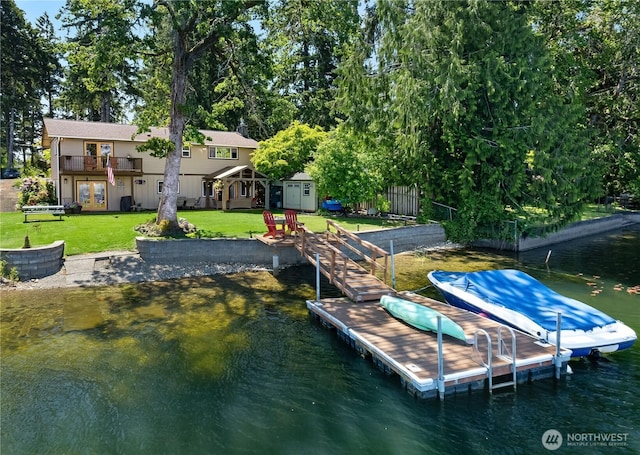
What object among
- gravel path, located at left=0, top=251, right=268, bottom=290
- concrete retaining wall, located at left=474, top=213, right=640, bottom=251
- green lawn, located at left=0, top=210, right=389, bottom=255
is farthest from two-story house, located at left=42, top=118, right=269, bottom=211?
concrete retaining wall, located at left=474, top=213, right=640, bottom=251

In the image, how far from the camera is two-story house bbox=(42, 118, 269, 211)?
28125 millimetres

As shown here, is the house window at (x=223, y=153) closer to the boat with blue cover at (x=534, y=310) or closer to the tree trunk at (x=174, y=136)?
the tree trunk at (x=174, y=136)

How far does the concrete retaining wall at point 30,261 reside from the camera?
47.3ft

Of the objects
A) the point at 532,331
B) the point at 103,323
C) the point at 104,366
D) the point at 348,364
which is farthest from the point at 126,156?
the point at 532,331

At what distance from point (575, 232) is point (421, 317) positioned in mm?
23025

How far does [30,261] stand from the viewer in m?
14.6

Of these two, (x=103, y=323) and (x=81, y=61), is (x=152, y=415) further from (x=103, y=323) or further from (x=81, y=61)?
(x=81, y=61)

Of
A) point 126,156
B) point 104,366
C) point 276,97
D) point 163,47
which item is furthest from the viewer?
point 126,156

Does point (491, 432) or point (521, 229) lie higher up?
point (521, 229)

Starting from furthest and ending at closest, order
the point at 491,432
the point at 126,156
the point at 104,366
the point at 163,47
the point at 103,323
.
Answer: the point at 126,156, the point at 163,47, the point at 103,323, the point at 104,366, the point at 491,432

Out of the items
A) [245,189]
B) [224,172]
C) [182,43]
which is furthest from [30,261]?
[245,189]

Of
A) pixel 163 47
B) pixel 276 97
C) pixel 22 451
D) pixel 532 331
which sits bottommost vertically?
pixel 22 451

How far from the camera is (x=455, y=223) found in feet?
78.5

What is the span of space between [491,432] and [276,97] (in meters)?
18.5
